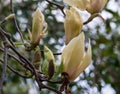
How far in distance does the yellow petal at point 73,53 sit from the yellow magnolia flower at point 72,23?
49 millimetres

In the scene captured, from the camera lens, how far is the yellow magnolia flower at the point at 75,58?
2.20 ft

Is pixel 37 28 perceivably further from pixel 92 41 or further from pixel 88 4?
pixel 92 41

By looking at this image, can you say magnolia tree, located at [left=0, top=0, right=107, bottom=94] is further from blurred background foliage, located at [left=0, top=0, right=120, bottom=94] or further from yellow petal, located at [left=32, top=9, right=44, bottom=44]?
blurred background foliage, located at [left=0, top=0, right=120, bottom=94]

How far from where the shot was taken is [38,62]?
0.73 metres

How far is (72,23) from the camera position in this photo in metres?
0.72

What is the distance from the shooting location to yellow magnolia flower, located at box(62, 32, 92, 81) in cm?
67

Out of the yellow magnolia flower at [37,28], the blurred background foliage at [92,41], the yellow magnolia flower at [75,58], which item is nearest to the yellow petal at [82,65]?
the yellow magnolia flower at [75,58]

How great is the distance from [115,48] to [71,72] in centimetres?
136

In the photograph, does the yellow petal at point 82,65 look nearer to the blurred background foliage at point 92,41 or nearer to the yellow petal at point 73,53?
the yellow petal at point 73,53

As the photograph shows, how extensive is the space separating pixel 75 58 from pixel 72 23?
0.26 feet

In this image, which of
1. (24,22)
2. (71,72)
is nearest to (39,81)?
(71,72)

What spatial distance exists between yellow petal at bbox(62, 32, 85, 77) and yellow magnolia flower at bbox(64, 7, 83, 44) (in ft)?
0.16

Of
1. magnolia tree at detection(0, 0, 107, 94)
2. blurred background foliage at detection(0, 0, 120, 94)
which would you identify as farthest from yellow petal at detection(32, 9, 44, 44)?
blurred background foliage at detection(0, 0, 120, 94)

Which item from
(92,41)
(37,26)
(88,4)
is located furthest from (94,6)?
(92,41)
